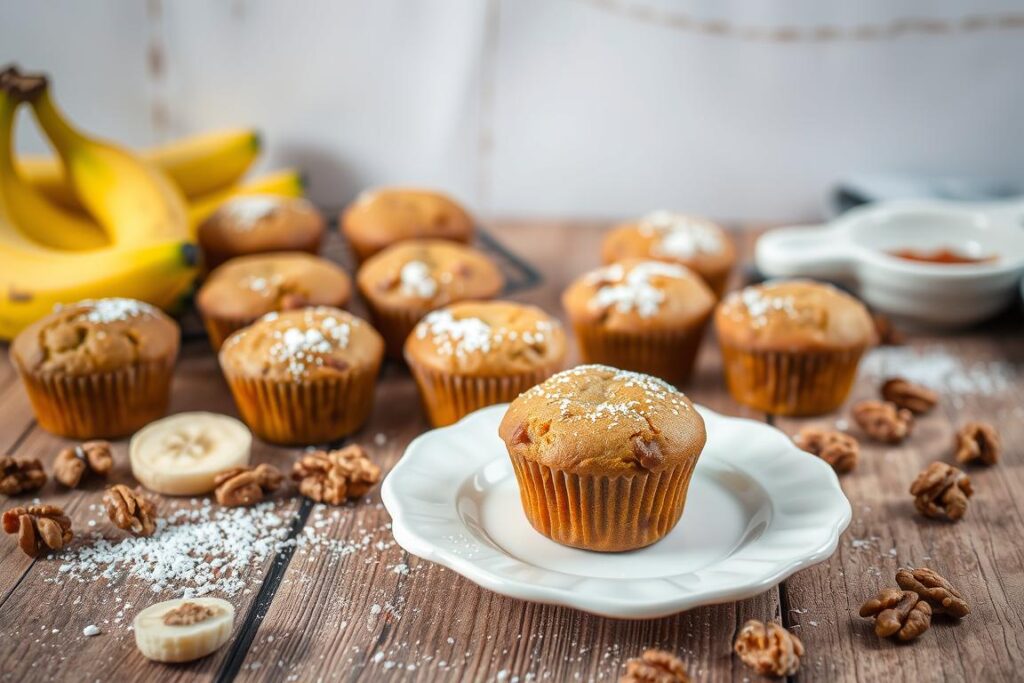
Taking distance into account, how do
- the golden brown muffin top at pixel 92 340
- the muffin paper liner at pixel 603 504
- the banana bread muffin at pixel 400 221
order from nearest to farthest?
the muffin paper liner at pixel 603 504
the golden brown muffin top at pixel 92 340
the banana bread muffin at pixel 400 221

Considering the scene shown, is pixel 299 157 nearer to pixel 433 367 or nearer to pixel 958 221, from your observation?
pixel 433 367

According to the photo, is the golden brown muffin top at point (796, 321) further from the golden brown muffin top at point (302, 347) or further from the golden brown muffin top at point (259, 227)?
the golden brown muffin top at point (259, 227)

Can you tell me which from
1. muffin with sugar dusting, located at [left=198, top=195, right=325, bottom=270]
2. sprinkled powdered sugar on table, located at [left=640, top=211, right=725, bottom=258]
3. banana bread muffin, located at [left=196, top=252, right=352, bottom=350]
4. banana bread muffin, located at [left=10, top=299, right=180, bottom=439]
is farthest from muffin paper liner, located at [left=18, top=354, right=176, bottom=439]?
sprinkled powdered sugar on table, located at [left=640, top=211, right=725, bottom=258]

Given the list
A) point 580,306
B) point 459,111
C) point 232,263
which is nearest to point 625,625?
point 580,306

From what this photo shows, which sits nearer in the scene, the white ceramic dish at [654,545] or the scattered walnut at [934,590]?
the white ceramic dish at [654,545]

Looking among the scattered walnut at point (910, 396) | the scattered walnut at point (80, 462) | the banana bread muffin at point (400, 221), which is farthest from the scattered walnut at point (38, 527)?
the scattered walnut at point (910, 396)

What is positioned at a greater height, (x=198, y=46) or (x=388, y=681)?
(x=198, y=46)

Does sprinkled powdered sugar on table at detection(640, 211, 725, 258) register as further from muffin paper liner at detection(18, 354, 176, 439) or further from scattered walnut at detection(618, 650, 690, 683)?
scattered walnut at detection(618, 650, 690, 683)
